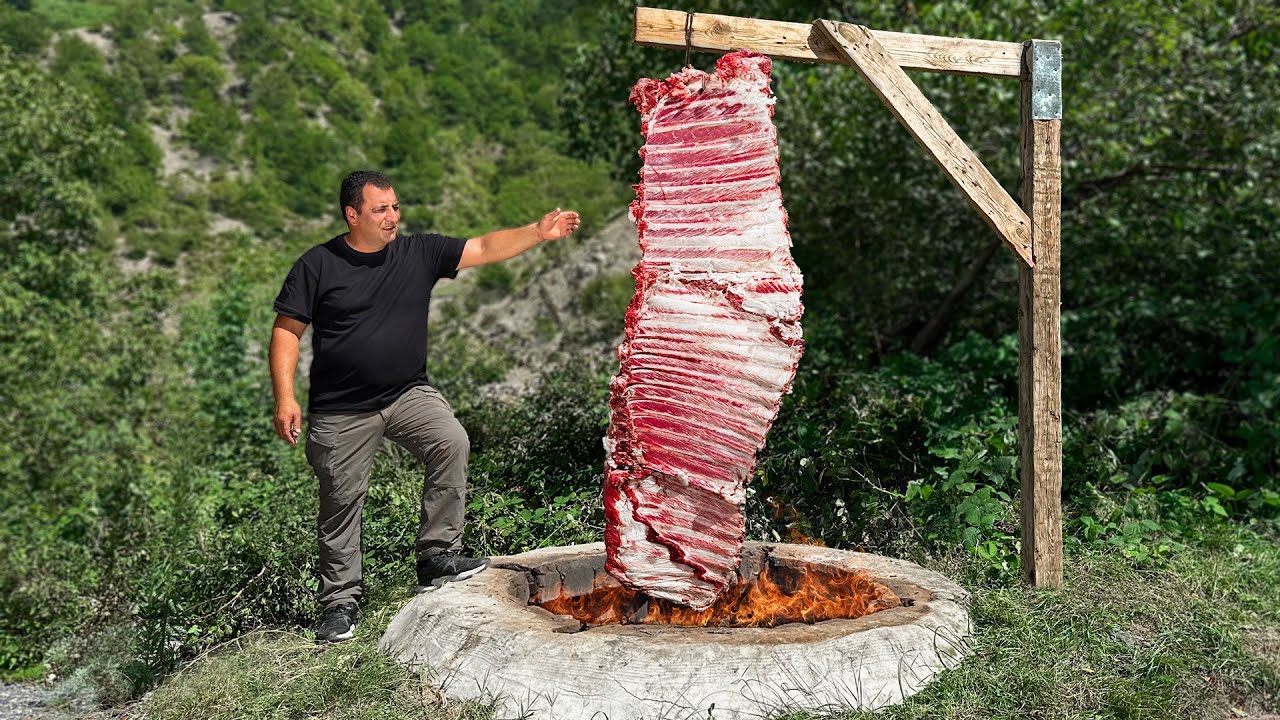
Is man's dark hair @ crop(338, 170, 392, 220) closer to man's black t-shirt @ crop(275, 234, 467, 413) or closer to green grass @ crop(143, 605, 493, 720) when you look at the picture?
man's black t-shirt @ crop(275, 234, 467, 413)

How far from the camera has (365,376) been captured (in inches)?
169

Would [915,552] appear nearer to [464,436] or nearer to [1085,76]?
[464,436]

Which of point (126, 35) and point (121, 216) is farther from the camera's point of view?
point (126, 35)

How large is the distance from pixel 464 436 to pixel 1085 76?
7.89m

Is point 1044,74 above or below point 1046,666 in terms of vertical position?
above

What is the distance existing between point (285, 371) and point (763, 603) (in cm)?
207

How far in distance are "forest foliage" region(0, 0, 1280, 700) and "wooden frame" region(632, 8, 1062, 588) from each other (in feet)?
1.51

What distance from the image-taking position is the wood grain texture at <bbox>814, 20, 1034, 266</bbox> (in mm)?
4559

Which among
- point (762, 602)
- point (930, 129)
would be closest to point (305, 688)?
point (762, 602)

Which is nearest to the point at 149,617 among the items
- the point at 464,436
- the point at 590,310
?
the point at 464,436

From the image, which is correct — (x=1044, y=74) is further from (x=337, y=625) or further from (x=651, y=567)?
(x=337, y=625)

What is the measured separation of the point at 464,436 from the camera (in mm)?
4438

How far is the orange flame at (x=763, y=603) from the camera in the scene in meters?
4.13

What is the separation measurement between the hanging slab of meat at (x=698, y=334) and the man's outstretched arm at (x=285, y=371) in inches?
48.0
